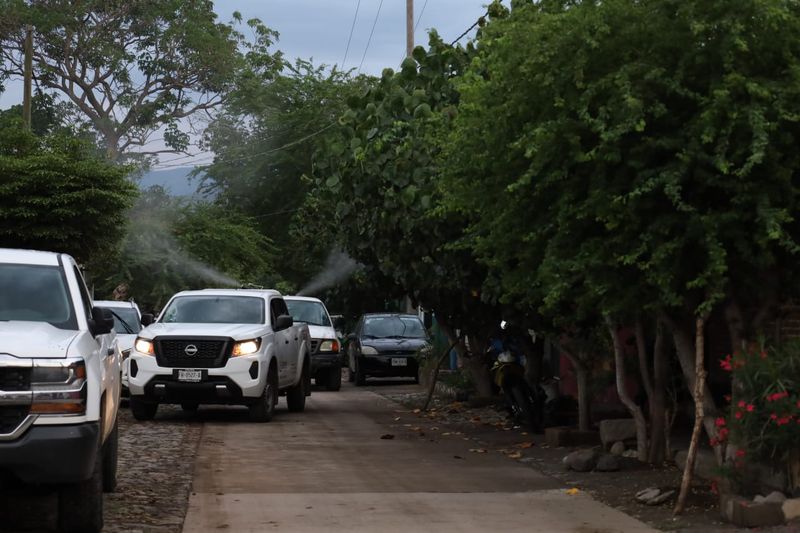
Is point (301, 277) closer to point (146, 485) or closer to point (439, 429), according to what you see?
point (439, 429)

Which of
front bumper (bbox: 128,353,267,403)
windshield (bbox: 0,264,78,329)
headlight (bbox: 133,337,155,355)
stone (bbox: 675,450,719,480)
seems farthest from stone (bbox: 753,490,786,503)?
headlight (bbox: 133,337,155,355)

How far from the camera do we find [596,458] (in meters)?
13.6

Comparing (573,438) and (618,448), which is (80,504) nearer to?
(618,448)

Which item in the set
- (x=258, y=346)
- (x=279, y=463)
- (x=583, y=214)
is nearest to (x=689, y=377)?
(x=583, y=214)

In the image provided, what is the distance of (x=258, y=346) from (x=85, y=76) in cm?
3361

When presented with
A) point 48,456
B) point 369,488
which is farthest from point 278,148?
point 48,456

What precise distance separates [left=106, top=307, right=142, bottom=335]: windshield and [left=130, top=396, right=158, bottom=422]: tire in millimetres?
3441

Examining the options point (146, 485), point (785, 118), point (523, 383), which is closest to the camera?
point (785, 118)

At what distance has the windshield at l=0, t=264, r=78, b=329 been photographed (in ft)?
31.9

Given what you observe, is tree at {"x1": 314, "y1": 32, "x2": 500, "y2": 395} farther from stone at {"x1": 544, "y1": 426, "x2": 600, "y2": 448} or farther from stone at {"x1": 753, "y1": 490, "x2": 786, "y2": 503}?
stone at {"x1": 753, "y1": 490, "x2": 786, "y2": 503}

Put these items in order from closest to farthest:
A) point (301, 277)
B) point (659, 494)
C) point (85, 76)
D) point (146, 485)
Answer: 1. point (659, 494)
2. point (146, 485)
3. point (301, 277)
4. point (85, 76)

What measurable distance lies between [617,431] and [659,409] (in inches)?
52.1

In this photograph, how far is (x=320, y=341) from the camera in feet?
92.5

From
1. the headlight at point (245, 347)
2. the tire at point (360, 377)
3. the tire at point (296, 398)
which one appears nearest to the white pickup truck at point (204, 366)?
the headlight at point (245, 347)
